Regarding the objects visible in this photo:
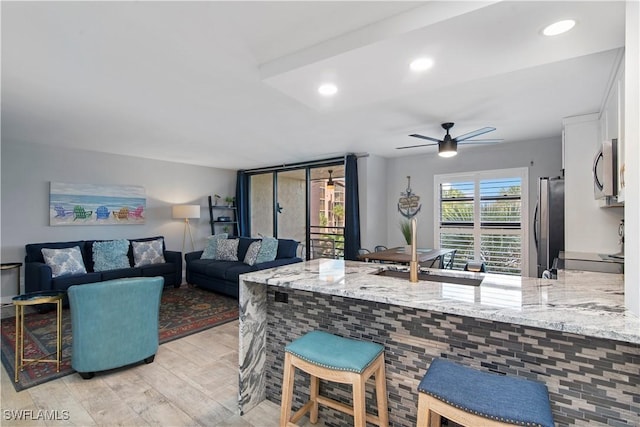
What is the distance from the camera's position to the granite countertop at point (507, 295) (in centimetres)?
113

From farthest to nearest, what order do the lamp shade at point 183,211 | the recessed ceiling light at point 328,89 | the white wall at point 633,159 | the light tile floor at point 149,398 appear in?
the lamp shade at point 183,211
the recessed ceiling light at point 328,89
the light tile floor at point 149,398
the white wall at point 633,159

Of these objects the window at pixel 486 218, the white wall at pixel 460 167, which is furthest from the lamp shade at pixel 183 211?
the window at pixel 486 218

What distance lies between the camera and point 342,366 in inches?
57.7

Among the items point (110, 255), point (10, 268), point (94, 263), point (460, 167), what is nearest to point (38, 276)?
point (10, 268)

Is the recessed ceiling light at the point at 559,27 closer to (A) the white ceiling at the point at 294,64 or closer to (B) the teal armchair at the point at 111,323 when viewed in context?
(A) the white ceiling at the point at 294,64

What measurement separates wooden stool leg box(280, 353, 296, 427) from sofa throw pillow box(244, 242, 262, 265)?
345 centimetres

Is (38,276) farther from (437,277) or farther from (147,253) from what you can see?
(437,277)

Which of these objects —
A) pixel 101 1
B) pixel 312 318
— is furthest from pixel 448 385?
pixel 101 1

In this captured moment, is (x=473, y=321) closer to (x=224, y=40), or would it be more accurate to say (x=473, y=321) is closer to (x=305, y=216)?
(x=224, y=40)

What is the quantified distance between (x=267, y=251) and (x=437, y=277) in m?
3.46

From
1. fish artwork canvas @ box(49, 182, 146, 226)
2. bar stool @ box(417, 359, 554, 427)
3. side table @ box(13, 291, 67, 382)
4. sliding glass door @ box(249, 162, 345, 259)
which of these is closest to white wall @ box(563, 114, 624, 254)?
bar stool @ box(417, 359, 554, 427)

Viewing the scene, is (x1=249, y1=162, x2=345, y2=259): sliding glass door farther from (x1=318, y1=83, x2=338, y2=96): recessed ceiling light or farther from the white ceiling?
(x1=318, y1=83, x2=338, y2=96): recessed ceiling light

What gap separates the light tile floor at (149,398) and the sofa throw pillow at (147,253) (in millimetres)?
2758

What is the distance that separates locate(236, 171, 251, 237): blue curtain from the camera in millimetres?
7418
